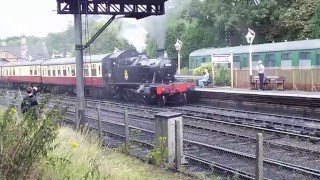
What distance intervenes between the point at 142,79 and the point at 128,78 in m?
1.07

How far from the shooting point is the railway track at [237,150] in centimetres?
759

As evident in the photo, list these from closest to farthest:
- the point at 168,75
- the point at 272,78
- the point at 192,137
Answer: the point at 192,137
the point at 168,75
the point at 272,78

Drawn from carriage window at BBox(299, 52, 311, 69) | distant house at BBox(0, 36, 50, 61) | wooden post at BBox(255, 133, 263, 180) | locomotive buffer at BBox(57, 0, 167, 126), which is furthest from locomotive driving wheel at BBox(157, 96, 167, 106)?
distant house at BBox(0, 36, 50, 61)

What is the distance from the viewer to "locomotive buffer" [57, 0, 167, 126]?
12711 millimetres

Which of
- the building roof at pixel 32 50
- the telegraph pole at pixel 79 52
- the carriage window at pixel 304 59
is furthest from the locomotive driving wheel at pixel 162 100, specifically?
the building roof at pixel 32 50

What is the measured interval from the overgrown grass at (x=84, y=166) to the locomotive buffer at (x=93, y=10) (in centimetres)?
379

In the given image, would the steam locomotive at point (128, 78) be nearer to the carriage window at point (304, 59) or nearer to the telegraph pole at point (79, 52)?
the telegraph pole at point (79, 52)

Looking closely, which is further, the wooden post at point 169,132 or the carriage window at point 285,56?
the carriage window at point 285,56

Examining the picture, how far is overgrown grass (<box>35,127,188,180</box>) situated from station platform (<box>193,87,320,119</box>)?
828cm

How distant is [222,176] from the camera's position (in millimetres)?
7570

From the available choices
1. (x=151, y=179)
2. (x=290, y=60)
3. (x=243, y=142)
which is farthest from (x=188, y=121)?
(x=290, y=60)

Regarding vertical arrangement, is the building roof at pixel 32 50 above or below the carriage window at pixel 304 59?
above

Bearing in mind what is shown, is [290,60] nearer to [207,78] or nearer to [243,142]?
[207,78]

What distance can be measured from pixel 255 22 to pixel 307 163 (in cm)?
2934
